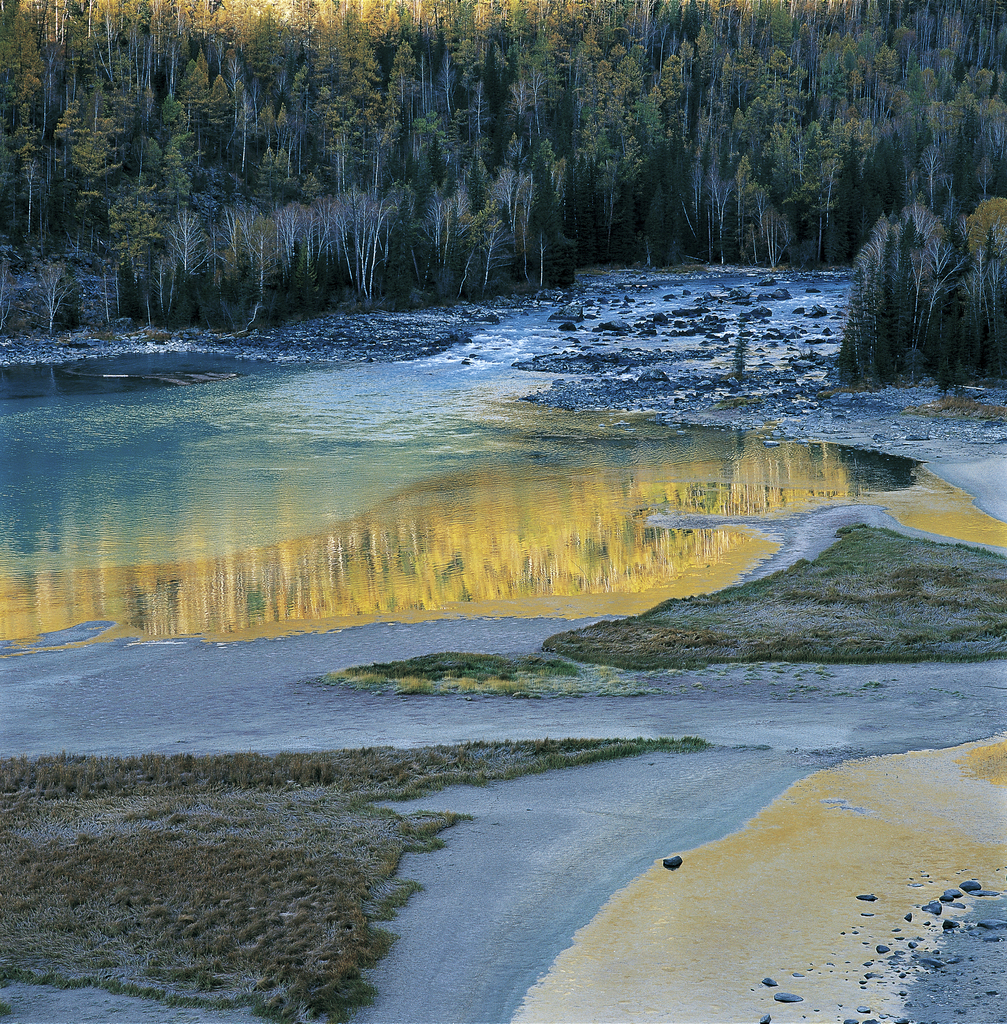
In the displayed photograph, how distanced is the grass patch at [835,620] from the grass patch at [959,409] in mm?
21745

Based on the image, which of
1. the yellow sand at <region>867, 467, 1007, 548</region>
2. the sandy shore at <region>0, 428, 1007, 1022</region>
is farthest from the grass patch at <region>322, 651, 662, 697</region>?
the yellow sand at <region>867, 467, 1007, 548</region>

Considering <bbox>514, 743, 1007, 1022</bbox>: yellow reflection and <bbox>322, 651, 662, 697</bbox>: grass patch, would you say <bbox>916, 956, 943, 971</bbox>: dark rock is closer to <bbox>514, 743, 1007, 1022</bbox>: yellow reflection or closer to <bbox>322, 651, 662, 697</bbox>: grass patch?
<bbox>514, 743, 1007, 1022</bbox>: yellow reflection

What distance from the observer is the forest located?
77.8m

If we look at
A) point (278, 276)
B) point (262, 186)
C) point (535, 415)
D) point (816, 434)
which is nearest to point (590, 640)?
point (816, 434)

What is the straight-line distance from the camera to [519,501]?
106 ft

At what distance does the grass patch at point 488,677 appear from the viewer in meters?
17.0

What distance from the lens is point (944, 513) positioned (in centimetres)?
2944

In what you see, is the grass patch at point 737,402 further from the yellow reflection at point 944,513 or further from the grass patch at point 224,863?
the grass patch at point 224,863

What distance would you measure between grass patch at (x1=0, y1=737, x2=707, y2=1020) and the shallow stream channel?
322 inches

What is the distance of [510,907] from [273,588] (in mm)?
15054

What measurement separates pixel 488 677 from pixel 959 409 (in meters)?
34.0

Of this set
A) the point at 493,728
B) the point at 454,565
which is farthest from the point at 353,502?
the point at 493,728

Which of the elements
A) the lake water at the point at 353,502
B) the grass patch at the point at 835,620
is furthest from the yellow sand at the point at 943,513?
the grass patch at the point at 835,620

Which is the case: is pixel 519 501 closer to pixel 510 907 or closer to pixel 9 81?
pixel 510 907
